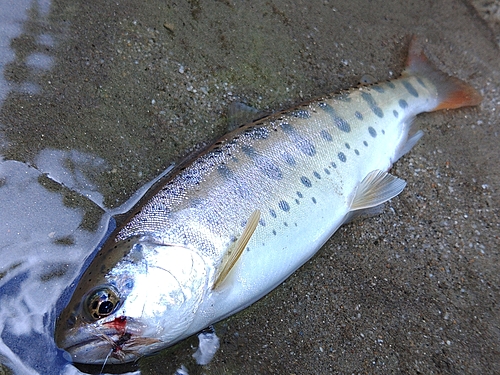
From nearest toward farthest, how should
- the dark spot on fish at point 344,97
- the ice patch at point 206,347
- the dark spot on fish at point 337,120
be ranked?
1. the ice patch at point 206,347
2. the dark spot on fish at point 337,120
3. the dark spot on fish at point 344,97

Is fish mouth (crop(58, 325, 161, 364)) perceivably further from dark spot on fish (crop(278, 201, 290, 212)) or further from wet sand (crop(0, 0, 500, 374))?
dark spot on fish (crop(278, 201, 290, 212))

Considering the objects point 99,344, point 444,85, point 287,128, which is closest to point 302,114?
point 287,128

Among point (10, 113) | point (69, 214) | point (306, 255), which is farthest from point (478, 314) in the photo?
point (10, 113)

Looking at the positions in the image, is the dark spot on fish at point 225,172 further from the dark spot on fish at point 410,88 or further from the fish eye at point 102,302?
the dark spot on fish at point 410,88

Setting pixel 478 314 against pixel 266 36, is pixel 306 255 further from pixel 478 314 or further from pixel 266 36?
pixel 266 36

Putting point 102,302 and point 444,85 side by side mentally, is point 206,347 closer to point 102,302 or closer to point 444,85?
point 102,302

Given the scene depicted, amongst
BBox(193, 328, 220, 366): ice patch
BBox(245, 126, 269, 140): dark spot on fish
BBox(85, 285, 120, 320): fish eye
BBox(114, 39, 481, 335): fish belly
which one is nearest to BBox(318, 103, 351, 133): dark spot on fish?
BBox(114, 39, 481, 335): fish belly

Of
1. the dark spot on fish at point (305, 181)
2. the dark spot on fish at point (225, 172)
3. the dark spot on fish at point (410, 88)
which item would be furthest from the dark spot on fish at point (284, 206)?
the dark spot on fish at point (410, 88)
